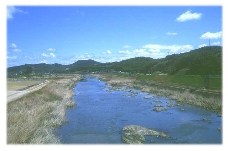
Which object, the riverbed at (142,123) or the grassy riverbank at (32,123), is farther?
the riverbed at (142,123)

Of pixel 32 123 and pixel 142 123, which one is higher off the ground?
pixel 32 123

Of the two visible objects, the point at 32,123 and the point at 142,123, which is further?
the point at 142,123

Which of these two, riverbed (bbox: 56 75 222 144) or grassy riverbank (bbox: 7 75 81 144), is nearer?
grassy riverbank (bbox: 7 75 81 144)

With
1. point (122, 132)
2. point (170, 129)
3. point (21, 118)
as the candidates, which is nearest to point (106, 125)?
point (122, 132)

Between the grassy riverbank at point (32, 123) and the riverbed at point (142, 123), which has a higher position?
the grassy riverbank at point (32, 123)

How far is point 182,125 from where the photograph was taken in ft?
75.8

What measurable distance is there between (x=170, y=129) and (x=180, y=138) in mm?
2724

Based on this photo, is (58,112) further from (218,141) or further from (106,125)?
(218,141)

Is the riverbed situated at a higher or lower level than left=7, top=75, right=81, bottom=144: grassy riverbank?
lower
